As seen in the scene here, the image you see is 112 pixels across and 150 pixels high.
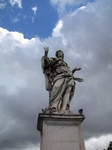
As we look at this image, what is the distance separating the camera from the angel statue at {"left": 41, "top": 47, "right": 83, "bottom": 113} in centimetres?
856

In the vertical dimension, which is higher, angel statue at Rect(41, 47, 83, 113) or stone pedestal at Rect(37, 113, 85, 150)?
angel statue at Rect(41, 47, 83, 113)

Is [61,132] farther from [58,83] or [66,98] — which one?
[58,83]

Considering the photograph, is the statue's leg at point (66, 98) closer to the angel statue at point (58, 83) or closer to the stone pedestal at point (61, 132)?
the angel statue at point (58, 83)

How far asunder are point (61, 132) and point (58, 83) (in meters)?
2.58

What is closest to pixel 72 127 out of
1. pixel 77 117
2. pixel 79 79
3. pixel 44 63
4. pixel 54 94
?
pixel 77 117

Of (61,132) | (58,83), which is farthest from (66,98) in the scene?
(61,132)

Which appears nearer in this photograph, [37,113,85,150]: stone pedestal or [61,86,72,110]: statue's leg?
[37,113,85,150]: stone pedestal

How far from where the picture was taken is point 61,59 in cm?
1025

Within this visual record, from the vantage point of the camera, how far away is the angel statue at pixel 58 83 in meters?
8.56

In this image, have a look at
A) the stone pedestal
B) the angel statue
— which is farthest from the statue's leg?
the stone pedestal

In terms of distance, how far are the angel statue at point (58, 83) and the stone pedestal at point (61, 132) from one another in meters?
0.49

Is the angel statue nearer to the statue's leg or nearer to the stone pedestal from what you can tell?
the statue's leg

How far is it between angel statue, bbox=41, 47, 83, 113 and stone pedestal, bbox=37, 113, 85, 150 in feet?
1.61

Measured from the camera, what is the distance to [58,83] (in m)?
9.08
